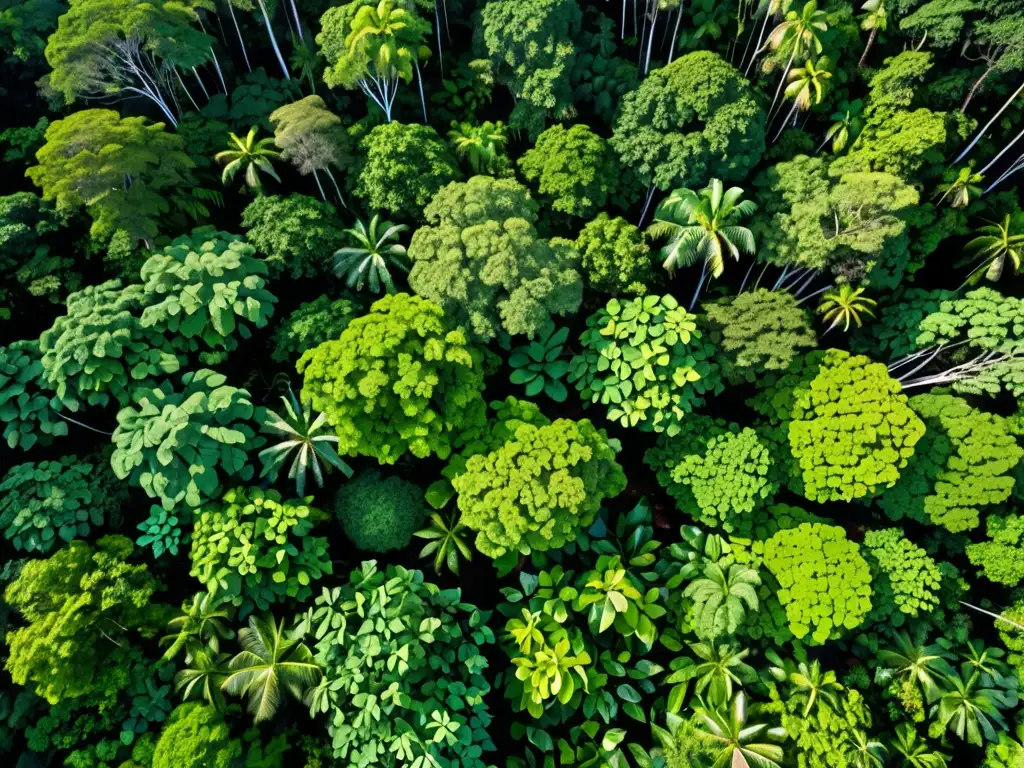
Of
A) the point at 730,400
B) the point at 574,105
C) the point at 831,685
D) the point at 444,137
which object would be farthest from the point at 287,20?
the point at 831,685

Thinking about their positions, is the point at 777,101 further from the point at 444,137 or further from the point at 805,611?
the point at 805,611

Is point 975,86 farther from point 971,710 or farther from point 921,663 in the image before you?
point 971,710

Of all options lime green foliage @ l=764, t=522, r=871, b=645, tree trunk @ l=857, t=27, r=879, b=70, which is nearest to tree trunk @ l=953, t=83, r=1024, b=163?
tree trunk @ l=857, t=27, r=879, b=70

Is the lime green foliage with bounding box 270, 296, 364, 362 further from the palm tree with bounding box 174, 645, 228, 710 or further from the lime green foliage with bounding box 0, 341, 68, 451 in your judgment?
the palm tree with bounding box 174, 645, 228, 710

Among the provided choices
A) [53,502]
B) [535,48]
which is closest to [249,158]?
[535,48]

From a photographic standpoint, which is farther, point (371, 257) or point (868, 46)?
point (868, 46)

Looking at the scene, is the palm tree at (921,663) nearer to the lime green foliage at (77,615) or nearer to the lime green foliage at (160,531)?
the lime green foliage at (160,531)
